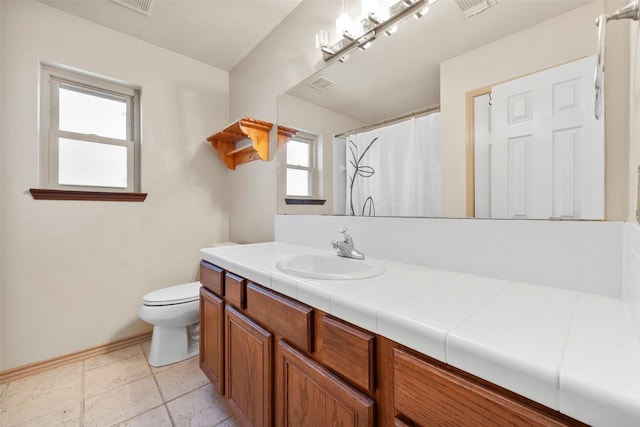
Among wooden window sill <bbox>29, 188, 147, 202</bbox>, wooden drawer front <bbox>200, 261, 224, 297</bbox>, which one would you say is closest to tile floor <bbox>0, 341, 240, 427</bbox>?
wooden drawer front <bbox>200, 261, 224, 297</bbox>

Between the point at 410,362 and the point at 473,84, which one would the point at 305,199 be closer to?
the point at 473,84

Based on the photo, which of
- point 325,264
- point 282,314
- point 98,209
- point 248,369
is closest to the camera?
point 282,314

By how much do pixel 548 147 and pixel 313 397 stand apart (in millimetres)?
1025

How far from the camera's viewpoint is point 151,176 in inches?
82.9

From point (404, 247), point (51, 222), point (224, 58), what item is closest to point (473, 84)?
point (404, 247)

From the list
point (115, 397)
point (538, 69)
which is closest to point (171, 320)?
point (115, 397)

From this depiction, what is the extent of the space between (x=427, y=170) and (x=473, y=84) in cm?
34

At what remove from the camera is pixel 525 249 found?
2.64 feet

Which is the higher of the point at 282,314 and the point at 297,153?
the point at 297,153

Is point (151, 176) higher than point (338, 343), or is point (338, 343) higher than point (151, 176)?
point (151, 176)

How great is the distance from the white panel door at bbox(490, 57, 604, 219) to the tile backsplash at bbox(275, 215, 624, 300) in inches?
2.2

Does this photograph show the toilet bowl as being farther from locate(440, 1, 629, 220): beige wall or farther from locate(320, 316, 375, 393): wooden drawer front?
locate(440, 1, 629, 220): beige wall

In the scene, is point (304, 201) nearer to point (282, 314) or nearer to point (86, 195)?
point (282, 314)

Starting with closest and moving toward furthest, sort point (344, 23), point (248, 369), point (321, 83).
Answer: point (248, 369), point (344, 23), point (321, 83)
